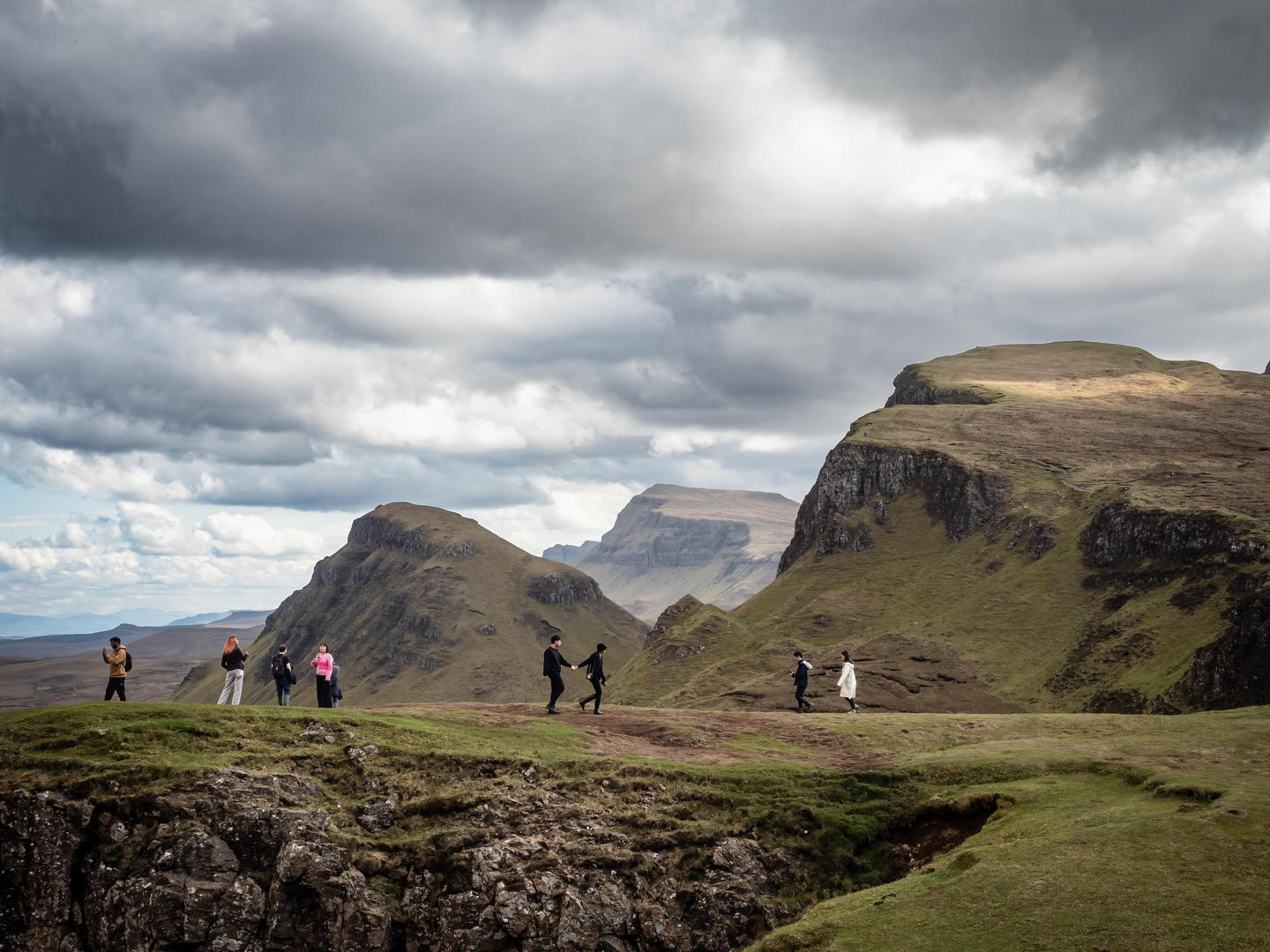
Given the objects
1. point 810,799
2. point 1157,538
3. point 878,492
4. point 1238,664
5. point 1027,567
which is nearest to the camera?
point 810,799

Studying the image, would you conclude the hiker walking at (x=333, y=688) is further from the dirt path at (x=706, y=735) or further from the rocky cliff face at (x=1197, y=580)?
the rocky cliff face at (x=1197, y=580)

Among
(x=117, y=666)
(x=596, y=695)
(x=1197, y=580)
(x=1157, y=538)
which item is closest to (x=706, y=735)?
(x=596, y=695)

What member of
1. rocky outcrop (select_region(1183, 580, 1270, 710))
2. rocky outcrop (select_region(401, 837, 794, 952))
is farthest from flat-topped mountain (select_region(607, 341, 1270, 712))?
rocky outcrop (select_region(401, 837, 794, 952))

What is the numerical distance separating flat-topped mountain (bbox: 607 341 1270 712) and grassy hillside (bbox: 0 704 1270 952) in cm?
4268

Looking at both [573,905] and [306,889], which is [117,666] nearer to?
[306,889]

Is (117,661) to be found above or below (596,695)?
above

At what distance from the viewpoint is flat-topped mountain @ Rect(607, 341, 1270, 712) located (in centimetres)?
8494

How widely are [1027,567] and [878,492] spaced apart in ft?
139

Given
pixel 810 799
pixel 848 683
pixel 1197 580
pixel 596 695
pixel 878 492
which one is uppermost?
pixel 878 492

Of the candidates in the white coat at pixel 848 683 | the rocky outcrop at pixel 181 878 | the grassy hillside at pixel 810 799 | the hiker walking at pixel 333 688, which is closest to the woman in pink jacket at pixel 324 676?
the hiker walking at pixel 333 688

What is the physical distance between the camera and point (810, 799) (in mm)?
28016

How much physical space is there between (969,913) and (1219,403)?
18442 cm

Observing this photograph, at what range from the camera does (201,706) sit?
32.8 m

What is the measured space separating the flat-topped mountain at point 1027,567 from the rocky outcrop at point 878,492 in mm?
376
